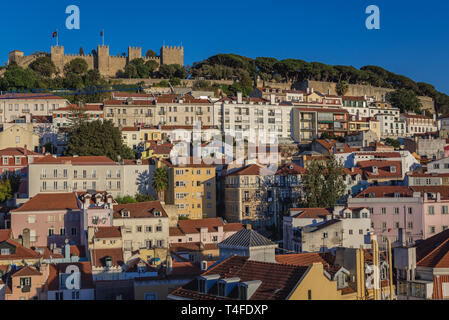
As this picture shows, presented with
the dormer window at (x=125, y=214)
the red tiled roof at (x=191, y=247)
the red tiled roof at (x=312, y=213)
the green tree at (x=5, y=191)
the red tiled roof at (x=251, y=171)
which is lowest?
the red tiled roof at (x=191, y=247)

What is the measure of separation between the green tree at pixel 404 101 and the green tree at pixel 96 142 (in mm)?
64561

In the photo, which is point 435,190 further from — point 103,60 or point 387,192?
point 103,60

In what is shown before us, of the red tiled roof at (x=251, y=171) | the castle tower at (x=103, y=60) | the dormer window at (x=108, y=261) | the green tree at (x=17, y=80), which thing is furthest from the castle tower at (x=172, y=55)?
the dormer window at (x=108, y=261)

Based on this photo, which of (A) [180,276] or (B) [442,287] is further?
(A) [180,276]

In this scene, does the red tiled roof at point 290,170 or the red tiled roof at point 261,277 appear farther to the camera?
the red tiled roof at point 290,170

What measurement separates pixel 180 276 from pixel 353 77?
10481 cm

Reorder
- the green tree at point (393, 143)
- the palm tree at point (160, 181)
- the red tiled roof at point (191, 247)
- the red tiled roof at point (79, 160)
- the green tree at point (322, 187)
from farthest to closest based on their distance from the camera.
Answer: the green tree at point (393, 143) < the palm tree at point (160, 181) < the red tiled roof at point (79, 160) < the green tree at point (322, 187) < the red tiled roof at point (191, 247)

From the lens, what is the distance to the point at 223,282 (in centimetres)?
1812

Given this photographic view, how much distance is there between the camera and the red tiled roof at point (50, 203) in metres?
44.7

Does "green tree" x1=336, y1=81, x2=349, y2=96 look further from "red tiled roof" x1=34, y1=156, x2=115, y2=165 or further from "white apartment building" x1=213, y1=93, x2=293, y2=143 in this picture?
"red tiled roof" x1=34, y1=156, x2=115, y2=165

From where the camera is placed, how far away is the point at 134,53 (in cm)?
11088

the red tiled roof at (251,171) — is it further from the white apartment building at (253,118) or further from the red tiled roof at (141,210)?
the white apartment building at (253,118)
